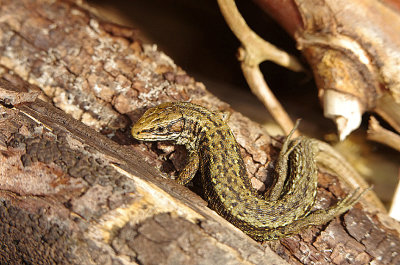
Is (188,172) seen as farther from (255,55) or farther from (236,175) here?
(255,55)

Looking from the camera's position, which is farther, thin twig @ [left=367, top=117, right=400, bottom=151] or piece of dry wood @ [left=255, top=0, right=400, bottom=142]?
thin twig @ [left=367, top=117, right=400, bottom=151]

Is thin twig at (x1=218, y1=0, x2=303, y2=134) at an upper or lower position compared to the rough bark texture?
upper

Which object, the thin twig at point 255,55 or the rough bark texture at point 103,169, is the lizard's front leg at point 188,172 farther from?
the thin twig at point 255,55

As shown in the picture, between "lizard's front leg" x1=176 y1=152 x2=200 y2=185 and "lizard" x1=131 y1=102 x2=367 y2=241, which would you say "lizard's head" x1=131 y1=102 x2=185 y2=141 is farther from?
"lizard's front leg" x1=176 y1=152 x2=200 y2=185

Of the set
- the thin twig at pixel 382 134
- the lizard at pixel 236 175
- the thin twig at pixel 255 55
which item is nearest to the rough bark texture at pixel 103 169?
the lizard at pixel 236 175

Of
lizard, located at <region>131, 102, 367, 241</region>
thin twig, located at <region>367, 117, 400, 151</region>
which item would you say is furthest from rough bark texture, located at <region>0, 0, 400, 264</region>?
thin twig, located at <region>367, 117, 400, 151</region>

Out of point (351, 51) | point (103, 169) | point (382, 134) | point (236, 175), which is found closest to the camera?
point (103, 169)

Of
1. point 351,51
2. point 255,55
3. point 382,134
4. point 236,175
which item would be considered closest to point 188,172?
point 236,175
